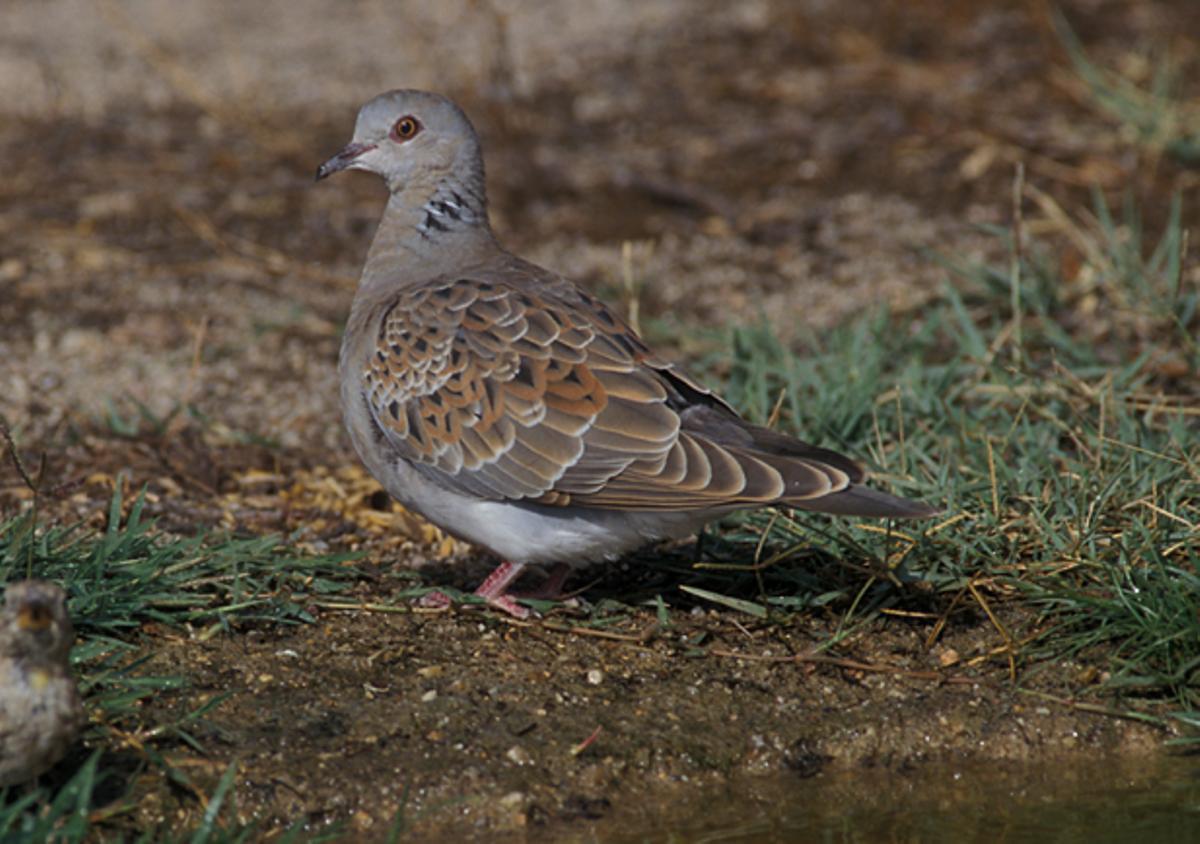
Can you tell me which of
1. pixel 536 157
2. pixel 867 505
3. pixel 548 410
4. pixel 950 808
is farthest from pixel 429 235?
pixel 536 157

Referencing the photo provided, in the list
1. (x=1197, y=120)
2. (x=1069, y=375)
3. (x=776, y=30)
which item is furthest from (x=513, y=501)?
(x=776, y=30)

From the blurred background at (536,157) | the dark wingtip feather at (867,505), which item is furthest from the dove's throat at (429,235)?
the dark wingtip feather at (867,505)

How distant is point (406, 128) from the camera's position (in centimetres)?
487

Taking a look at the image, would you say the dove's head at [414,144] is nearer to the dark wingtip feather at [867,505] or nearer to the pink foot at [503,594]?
the pink foot at [503,594]

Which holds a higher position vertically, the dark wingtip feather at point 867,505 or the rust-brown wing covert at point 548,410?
the rust-brown wing covert at point 548,410

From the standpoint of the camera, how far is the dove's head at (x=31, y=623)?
124 inches

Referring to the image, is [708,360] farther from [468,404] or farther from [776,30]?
[776,30]

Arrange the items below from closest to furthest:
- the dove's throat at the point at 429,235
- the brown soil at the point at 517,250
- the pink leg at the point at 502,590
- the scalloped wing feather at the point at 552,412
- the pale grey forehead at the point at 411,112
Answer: the brown soil at the point at 517,250 → the scalloped wing feather at the point at 552,412 → the pink leg at the point at 502,590 → the dove's throat at the point at 429,235 → the pale grey forehead at the point at 411,112

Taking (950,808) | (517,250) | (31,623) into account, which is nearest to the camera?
(31,623)

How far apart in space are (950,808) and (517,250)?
4.03 meters

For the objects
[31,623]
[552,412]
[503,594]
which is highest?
[31,623]

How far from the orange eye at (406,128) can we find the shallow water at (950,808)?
2.14m

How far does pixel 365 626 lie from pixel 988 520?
64.8 inches

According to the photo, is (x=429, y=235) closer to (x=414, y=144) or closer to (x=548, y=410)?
(x=414, y=144)
